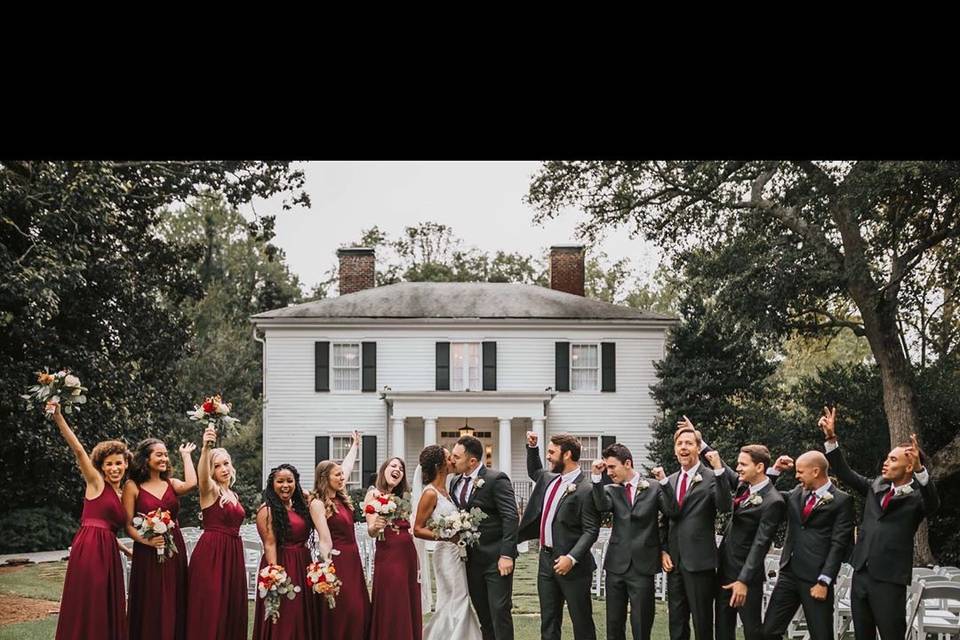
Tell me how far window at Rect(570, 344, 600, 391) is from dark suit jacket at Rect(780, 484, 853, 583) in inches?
634

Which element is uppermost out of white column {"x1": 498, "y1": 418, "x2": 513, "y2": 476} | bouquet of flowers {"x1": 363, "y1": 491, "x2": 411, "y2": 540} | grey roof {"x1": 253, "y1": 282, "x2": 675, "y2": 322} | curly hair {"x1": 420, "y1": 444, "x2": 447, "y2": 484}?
grey roof {"x1": 253, "y1": 282, "x2": 675, "y2": 322}

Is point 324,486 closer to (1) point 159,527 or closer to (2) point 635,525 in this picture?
(1) point 159,527

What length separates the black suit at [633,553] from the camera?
7.62 metres

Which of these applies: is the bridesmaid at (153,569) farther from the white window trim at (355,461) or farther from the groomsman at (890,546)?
the white window trim at (355,461)

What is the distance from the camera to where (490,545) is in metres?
7.79

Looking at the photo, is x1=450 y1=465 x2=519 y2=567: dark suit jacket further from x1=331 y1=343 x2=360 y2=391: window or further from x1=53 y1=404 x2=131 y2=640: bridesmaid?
x1=331 y1=343 x2=360 y2=391: window

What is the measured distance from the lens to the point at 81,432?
15672mm

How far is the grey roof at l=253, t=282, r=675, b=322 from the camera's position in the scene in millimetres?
23359

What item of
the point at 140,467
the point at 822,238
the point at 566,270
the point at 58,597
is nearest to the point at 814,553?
the point at 140,467

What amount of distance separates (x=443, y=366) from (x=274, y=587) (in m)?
16.7

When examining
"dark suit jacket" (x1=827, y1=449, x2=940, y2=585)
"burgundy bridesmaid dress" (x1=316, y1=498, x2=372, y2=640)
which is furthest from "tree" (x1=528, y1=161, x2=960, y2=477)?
"burgundy bridesmaid dress" (x1=316, y1=498, x2=372, y2=640)

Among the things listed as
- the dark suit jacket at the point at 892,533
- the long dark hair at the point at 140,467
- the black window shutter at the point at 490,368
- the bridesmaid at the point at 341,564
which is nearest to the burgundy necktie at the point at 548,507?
the bridesmaid at the point at 341,564
